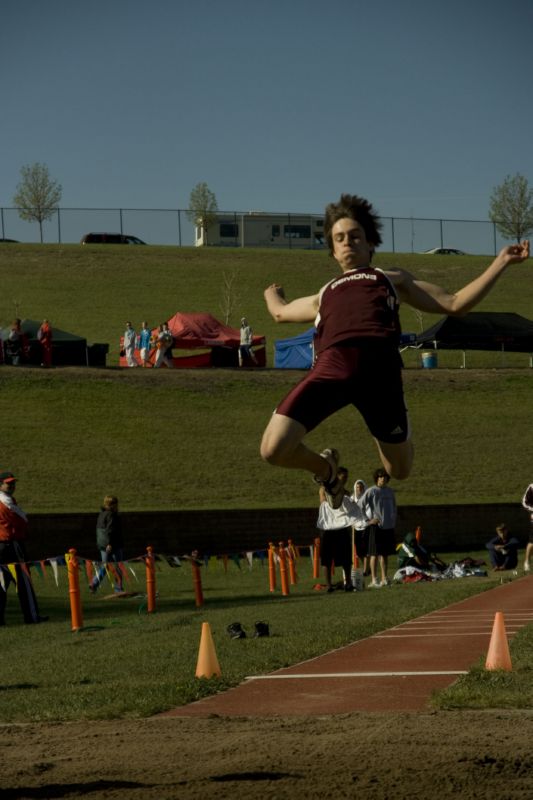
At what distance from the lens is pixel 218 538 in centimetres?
2933

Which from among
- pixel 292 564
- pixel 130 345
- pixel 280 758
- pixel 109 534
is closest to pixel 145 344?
pixel 130 345

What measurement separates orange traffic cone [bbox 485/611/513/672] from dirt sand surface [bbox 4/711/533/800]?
1685 mm

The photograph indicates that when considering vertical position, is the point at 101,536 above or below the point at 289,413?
below

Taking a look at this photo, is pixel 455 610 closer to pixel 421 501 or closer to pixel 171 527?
pixel 171 527

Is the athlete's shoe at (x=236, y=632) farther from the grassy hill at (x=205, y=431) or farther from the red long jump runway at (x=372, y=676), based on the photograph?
the grassy hill at (x=205, y=431)

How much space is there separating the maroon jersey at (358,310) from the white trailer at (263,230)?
88296 mm

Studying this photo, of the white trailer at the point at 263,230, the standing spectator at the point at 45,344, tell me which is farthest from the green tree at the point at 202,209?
the standing spectator at the point at 45,344

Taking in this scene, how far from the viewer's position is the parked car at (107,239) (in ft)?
305

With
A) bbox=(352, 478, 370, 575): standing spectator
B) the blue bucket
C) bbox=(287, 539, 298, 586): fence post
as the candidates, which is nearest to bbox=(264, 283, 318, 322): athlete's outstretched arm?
bbox=(352, 478, 370, 575): standing spectator

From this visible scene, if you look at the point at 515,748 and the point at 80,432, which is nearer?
the point at 515,748

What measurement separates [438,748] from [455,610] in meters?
9.71

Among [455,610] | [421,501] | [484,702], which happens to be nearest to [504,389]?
[421,501]

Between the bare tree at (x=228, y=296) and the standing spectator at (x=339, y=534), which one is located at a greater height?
the bare tree at (x=228, y=296)

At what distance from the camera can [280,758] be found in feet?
21.2
